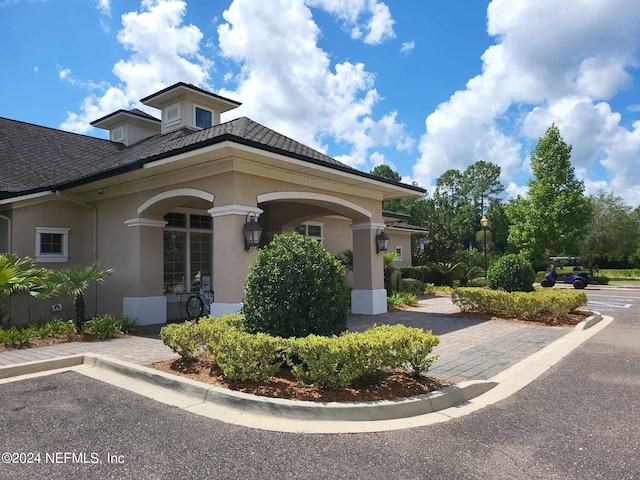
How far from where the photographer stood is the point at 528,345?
8.22 metres

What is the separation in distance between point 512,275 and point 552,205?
1833 cm

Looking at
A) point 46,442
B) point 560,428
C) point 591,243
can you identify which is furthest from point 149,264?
point 591,243

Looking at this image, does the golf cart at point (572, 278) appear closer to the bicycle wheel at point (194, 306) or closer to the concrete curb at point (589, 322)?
the concrete curb at point (589, 322)

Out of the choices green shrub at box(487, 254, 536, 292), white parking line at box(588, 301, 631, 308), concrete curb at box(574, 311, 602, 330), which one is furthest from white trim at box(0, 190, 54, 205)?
white parking line at box(588, 301, 631, 308)

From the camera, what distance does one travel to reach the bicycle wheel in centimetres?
1126

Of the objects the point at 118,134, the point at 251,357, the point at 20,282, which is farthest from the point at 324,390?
the point at 118,134

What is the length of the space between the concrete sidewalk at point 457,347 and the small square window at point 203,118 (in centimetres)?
810

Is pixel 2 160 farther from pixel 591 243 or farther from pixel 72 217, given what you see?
pixel 591 243

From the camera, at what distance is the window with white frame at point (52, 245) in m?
11.3

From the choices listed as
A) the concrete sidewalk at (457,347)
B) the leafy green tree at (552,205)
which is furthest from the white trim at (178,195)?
the leafy green tree at (552,205)

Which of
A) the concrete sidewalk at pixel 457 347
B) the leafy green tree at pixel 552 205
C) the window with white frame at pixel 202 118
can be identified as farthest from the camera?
the leafy green tree at pixel 552 205

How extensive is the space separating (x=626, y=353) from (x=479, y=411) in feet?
15.0

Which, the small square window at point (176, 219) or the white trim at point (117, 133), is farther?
the white trim at point (117, 133)

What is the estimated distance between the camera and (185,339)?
19.9 ft
